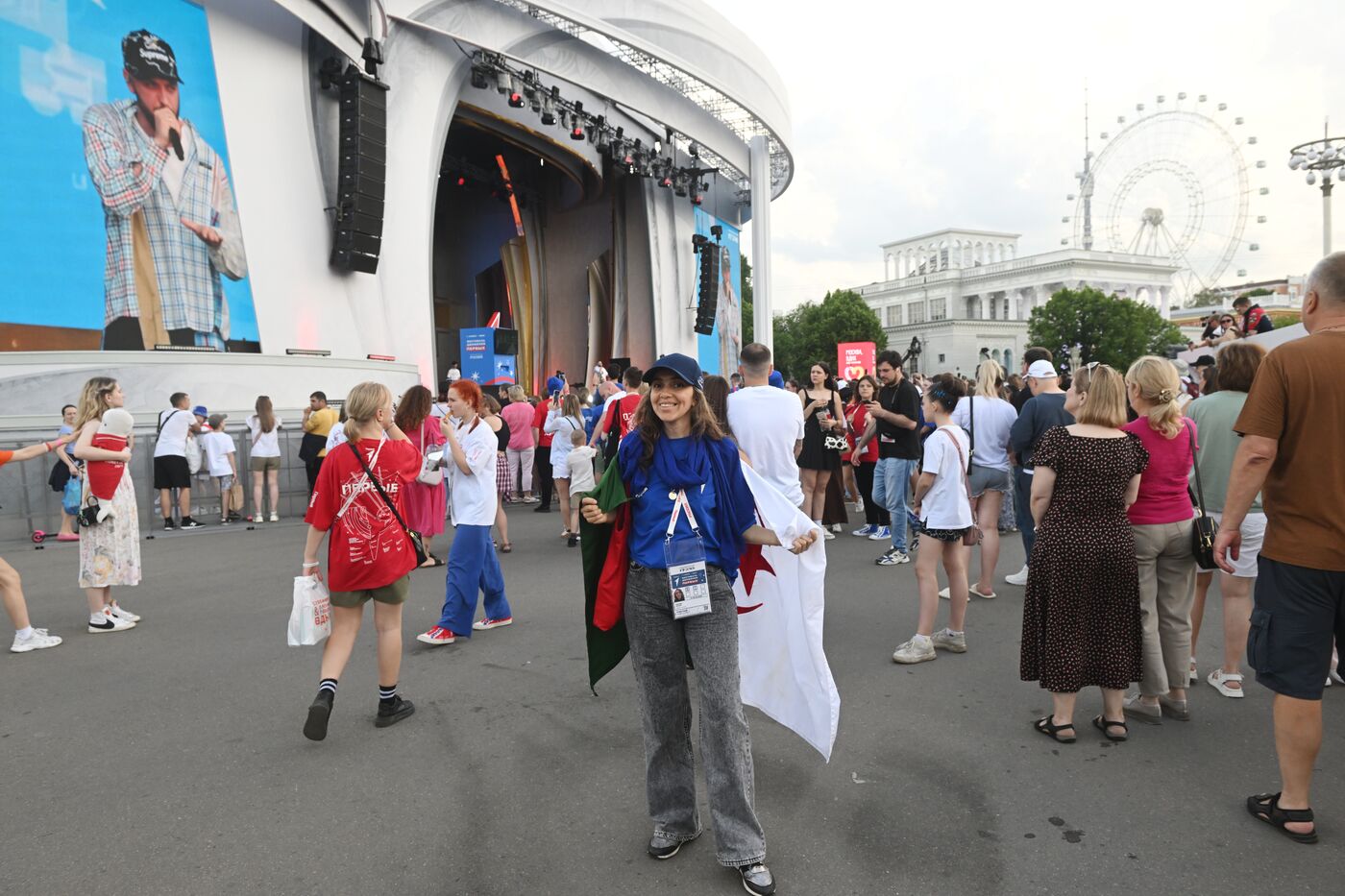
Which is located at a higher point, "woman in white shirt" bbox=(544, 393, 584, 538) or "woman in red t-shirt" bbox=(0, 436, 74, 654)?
"woman in white shirt" bbox=(544, 393, 584, 538)

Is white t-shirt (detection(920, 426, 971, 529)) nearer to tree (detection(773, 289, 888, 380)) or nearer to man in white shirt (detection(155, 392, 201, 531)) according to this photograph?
man in white shirt (detection(155, 392, 201, 531))

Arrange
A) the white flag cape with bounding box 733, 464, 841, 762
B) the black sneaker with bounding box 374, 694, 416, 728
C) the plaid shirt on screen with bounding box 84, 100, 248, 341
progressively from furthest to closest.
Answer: the plaid shirt on screen with bounding box 84, 100, 248, 341
the black sneaker with bounding box 374, 694, 416, 728
the white flag cape with bounding box 733, 464, 841, 762

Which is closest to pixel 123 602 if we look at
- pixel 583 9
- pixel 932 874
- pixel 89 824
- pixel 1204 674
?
pixel 89 824

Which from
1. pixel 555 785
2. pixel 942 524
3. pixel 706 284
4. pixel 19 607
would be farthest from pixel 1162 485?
pixel 706 284

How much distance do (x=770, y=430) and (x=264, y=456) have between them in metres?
9.80

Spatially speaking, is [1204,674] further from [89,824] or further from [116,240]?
[116,240]

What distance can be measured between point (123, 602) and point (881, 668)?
673cm

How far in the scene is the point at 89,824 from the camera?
10.8ft

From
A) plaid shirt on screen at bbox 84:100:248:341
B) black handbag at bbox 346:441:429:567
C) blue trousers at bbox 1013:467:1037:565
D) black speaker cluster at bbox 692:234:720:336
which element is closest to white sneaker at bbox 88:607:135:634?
black handbag at bbox 346:441:429:567

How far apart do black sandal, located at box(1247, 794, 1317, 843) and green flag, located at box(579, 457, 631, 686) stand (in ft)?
8.53

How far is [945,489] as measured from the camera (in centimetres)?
523

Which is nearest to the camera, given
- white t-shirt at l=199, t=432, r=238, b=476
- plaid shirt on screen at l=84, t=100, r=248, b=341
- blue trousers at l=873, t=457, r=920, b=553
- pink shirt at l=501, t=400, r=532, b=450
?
blue trousers at l=873, t=457, r=920, b=553

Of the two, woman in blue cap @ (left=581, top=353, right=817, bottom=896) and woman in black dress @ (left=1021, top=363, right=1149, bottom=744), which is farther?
woman in black dress @ (left=1021, top=363, right=1149, bottom=744)

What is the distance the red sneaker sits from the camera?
227 inches
